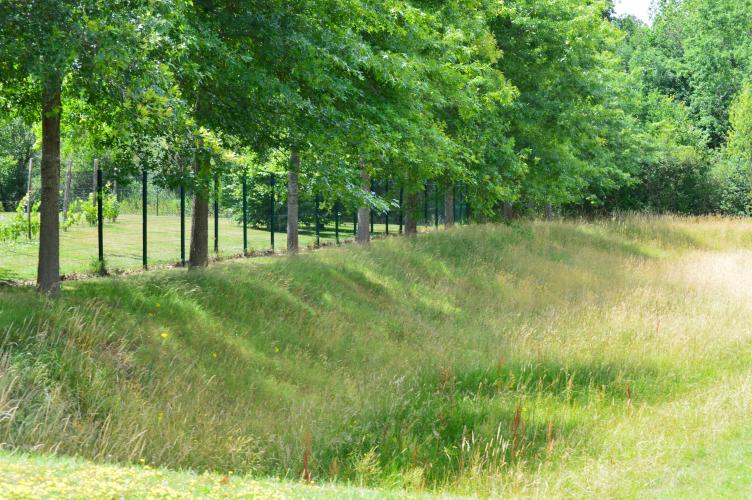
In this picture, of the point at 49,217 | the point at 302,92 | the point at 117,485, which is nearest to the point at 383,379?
the point at 302,92

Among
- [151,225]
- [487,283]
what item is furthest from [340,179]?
[151,225]

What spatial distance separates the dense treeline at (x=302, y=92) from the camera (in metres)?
7.95

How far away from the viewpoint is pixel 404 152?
13891 millimetres

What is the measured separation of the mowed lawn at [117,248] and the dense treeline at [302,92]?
7.02ft

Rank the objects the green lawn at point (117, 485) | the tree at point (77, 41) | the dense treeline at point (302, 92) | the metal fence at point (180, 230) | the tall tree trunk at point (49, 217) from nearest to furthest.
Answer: the green lawn at point (117, 485), the tree at point (77, 41), the dense treeline at point (302, 92), the tall tree trunk at point (49, 217), the metal fence at point (180, 230)

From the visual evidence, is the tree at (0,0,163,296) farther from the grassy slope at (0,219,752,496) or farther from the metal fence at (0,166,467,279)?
the metal fence at (0,166,467,279)

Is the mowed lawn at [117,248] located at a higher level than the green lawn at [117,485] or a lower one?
higher

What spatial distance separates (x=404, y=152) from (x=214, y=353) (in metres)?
5.33

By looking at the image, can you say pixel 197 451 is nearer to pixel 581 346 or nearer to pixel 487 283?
pixel 581 346

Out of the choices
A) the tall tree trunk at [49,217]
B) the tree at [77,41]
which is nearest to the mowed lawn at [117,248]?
the tall tree trunk at [49,217]

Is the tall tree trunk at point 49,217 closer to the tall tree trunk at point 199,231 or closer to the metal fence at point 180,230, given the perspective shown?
the metal fence at point 180,230

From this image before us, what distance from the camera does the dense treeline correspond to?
26.1 feet

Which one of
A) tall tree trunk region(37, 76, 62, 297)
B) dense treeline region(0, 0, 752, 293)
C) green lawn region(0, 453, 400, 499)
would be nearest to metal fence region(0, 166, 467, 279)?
dense treeline region(0, 0, 752, 293)

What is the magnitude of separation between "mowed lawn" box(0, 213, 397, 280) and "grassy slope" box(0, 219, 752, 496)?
3.26 m
